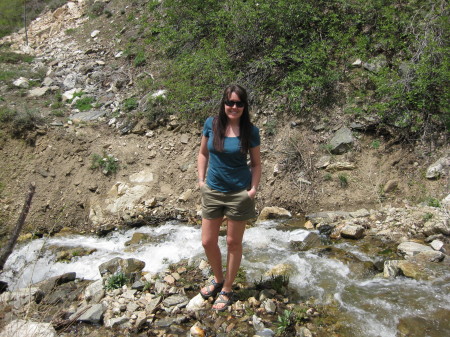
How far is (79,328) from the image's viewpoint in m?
3.51

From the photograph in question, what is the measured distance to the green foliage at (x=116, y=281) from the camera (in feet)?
13.6

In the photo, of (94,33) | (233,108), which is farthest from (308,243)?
(94,33)

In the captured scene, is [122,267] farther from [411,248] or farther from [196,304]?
[411,248]

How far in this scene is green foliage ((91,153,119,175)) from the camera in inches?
287

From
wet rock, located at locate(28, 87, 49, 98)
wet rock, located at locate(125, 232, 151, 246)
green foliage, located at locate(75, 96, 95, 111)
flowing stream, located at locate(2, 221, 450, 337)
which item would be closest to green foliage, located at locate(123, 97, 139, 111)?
green foliage, located at locate(75, 96, 95, 111)

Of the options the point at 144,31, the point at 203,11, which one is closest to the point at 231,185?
the point at 203,11

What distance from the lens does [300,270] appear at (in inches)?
172

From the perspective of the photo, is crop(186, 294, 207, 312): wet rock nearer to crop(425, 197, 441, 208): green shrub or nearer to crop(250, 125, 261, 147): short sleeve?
crop(250, 125, 261, 147): short sleeve

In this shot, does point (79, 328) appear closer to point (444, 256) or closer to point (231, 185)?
point (231, 185)

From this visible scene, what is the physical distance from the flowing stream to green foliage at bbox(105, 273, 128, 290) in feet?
1.79

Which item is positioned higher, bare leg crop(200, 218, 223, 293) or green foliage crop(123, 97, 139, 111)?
green foliage crop(123, 97, 139, 111)

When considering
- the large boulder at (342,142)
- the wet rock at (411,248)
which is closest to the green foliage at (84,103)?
the large boulder at (342,142)

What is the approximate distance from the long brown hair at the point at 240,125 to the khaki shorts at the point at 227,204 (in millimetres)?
409

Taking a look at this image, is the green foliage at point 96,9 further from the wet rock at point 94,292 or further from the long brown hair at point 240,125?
the long brown hair at point 240,125
